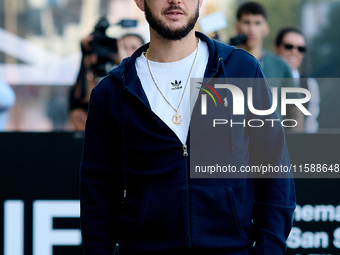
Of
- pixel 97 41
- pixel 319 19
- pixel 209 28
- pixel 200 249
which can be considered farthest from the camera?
pixel 319 19

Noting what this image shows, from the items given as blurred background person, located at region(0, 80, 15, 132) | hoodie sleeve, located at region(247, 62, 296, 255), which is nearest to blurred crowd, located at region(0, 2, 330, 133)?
hoodie sleeve, located at region(247, 62, 296, 255)

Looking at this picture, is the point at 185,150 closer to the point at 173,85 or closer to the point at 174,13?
the point at 173,85

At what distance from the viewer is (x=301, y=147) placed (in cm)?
269

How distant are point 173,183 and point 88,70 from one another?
2811 mm

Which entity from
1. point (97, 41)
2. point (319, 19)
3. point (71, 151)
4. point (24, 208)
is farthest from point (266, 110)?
point (319, 19)

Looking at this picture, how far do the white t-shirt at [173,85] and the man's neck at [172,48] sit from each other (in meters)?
0.02

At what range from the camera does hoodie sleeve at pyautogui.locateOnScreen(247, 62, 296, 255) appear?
5.29 feet

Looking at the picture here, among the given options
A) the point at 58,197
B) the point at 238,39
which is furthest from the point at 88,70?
the point at 58,197

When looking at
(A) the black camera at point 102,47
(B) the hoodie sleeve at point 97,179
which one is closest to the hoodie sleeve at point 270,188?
(B) the hoodie sleeve at point 97,179

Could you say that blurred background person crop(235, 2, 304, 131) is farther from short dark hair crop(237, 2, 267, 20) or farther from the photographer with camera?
the photographer with camera

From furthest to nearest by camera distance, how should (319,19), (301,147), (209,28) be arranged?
1. (319,19)
2. (209,28)
3. (301,147)

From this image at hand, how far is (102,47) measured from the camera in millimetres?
4160

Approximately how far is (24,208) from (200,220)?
60.8 inches

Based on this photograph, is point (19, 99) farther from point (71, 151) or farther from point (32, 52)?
point (71, 151)
